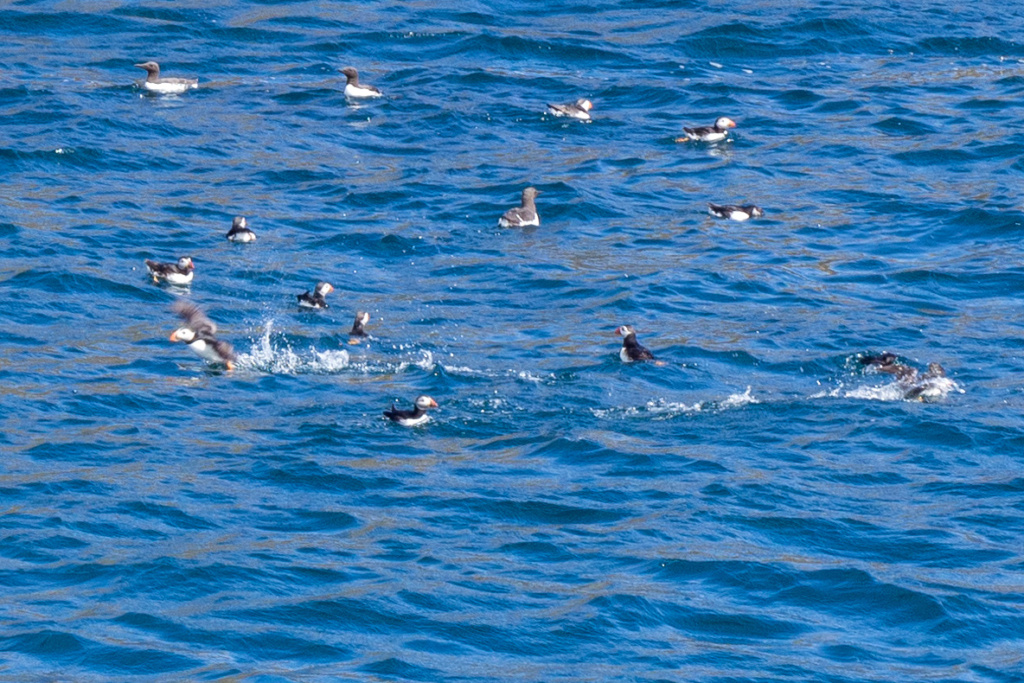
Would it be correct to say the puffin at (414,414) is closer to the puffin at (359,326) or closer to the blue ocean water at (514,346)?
the blue ocean water at (514,346)

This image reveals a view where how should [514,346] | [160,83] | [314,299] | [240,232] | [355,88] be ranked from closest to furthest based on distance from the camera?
1. [514,346]
2. [314,299]
3. [240,232]
4. [355,88]
5. [160,83]

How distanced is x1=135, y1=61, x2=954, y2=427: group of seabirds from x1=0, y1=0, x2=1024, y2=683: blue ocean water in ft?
0.59

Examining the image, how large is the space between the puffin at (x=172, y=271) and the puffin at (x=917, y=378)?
7689 millimetres

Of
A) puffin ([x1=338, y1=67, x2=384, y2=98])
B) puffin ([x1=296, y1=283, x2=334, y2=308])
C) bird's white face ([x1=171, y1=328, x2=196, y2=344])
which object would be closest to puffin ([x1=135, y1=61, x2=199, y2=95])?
puffin ([x1=338, y1=67, x2=384, y2=98])

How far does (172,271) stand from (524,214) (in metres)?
4.99

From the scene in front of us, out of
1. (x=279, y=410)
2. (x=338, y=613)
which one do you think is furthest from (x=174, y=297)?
(x=338, y=613)

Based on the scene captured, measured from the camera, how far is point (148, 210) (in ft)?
75.0

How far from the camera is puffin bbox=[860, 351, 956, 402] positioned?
16719 mm

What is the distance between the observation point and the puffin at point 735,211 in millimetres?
22609

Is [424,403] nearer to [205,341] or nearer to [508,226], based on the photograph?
[205,341]

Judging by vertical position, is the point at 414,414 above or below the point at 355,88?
below

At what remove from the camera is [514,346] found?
18.4 meters

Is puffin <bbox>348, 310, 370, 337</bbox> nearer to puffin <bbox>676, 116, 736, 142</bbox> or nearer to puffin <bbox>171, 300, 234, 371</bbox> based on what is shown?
puffin <bbox>171, 300, 234, 371</bbox>

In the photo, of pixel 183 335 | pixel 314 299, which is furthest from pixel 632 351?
pixel 183 335
